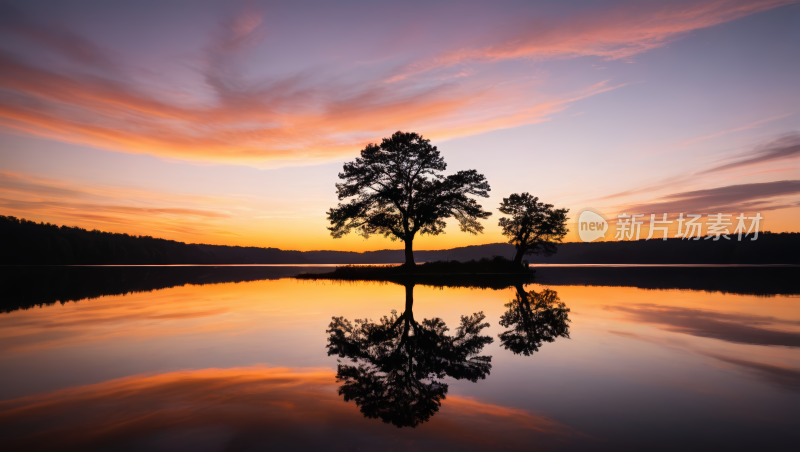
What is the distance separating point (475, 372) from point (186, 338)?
8406 millimetres

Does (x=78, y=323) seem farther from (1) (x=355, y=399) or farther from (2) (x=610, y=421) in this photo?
(2) (x=610, y=421)

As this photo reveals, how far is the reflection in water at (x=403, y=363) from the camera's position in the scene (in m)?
5.52

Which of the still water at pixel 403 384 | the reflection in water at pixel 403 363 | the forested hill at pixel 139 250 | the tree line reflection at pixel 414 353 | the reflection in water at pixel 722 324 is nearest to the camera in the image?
the still water at pixel 403 384

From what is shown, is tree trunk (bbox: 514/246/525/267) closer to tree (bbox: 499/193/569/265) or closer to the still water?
tree (bbox: 499/193/569/265)

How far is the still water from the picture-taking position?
451 cm

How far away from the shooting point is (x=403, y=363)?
7.63 meters

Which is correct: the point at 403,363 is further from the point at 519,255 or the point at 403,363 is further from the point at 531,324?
the point at 519,255

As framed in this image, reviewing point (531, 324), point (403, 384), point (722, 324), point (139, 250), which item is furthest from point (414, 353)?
point (139, 250)

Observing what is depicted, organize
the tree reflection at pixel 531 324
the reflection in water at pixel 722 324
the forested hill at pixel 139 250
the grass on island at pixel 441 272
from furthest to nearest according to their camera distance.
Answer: the forested hill at pixel 139 250 < the grass on island at pixel 441 272 < the reflection in water at pixel 722 324 < the tree reflection at pixel 531 324

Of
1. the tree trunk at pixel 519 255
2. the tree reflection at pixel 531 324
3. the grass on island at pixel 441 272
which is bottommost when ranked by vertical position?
the tree reflection at pixel 531 324

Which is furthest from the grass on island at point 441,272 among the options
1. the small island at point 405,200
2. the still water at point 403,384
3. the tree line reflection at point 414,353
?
the still water at point 403,384

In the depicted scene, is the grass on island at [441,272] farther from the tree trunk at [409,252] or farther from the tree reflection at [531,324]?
the tree reflection at [531,324]

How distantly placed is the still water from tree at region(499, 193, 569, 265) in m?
42.5

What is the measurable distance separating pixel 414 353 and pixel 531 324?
5456 mm
